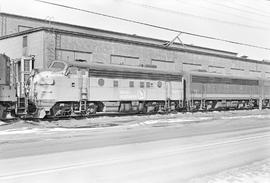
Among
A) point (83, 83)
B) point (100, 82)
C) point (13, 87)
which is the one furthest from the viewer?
point (100, 82)

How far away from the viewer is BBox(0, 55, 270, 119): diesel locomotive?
2047 centimetres

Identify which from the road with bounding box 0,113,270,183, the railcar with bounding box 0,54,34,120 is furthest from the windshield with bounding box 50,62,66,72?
the road with bounding box 0,113,270,183

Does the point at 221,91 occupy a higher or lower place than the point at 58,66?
lower

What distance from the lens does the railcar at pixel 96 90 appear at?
2088 centimetres

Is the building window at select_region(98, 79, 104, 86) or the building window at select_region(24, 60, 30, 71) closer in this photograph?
the building window at select_region(24, 60, 30, 71)

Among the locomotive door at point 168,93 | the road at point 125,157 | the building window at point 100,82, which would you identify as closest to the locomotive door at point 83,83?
the building window at point 100,82

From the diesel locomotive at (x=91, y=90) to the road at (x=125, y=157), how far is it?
24.7 feet

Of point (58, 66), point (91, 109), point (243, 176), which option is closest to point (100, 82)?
point (91, 109)

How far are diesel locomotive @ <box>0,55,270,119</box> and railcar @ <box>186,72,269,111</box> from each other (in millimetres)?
92

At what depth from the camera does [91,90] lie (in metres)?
22.3

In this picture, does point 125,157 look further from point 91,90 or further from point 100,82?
point 100,82

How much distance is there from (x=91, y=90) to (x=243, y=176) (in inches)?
641

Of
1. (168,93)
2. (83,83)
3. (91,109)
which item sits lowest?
(91,109)

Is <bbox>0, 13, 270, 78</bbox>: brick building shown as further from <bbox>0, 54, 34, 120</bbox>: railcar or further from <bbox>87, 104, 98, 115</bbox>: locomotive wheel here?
<bbox>0, 54, 34, 120</bbox>: railcar
